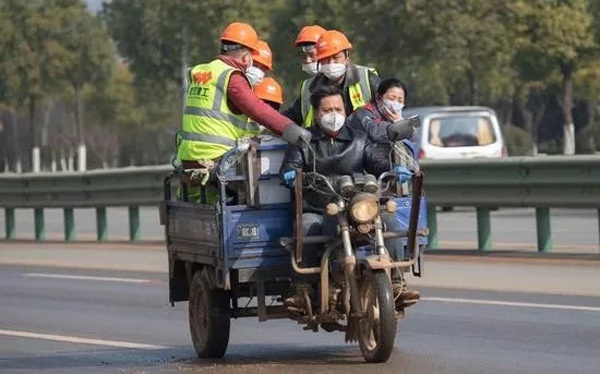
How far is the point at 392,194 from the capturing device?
32.0 ft

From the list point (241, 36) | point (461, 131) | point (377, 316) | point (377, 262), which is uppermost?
point (241, 36)

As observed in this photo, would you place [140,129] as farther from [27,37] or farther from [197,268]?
[197,268]

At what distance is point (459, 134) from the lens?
27.9 m

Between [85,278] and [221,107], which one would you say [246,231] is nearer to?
[221,107]

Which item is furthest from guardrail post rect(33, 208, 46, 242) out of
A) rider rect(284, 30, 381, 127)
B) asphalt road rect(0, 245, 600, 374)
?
rider rect(284, 30, 381, 127)

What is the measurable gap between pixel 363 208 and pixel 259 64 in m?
1.65

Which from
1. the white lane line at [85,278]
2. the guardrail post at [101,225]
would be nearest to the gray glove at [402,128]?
the white lane line at [85,278]

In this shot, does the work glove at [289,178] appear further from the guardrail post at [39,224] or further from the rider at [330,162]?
the guardrail post at [39,224]

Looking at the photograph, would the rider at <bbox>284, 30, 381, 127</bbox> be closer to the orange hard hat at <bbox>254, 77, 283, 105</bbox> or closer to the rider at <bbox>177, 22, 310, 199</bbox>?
→ the orange hard hat at <bbox>254, 77, 283, 105</bbox>

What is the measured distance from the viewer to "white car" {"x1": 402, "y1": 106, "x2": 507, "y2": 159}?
89.9 feet

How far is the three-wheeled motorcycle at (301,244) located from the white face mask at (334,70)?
0.69 meters

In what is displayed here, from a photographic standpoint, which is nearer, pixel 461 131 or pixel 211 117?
pixel 211 117

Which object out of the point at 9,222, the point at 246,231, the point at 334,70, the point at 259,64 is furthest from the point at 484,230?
the point at 9,222

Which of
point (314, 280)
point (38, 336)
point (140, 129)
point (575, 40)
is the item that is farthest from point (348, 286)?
point (140, 129)
